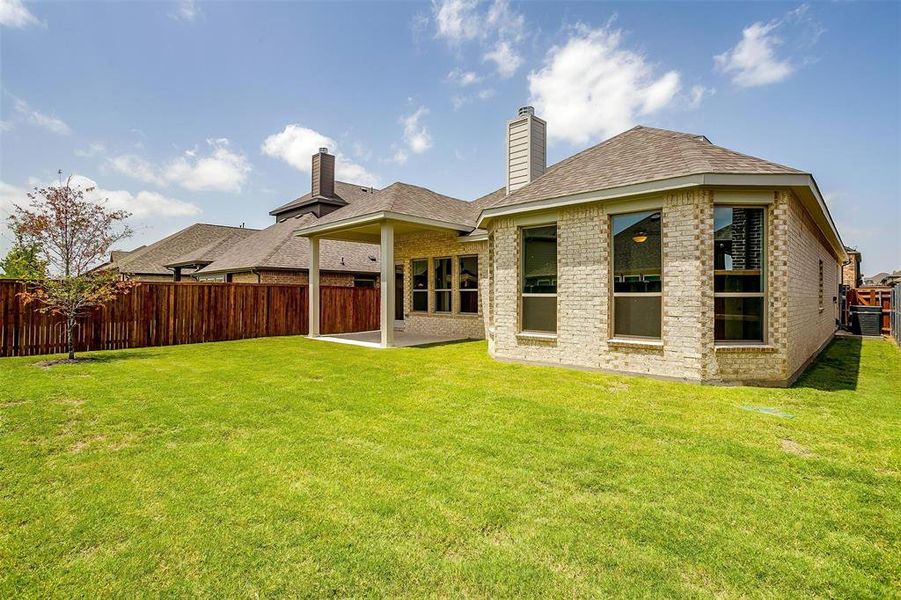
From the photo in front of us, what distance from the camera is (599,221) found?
7797mm

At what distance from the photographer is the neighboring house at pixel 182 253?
77.8 feet

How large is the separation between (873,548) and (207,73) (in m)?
15.9

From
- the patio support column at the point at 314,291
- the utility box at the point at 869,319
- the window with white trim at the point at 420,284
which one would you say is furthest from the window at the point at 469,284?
the utility box at the point at 869,319

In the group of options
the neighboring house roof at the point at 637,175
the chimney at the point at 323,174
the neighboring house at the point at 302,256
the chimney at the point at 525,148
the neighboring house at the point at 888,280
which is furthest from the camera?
the neighboring house at the point at 888,280

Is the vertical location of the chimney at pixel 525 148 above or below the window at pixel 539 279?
above

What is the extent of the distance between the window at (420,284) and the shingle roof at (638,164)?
A: 651cm

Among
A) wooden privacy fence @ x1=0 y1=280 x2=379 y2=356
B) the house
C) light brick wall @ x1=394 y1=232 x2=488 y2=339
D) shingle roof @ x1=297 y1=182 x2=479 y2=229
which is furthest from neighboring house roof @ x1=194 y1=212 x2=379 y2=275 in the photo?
the house

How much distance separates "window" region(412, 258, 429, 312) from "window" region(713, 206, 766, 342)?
388 inches

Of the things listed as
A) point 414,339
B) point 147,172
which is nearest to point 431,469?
point 414,339

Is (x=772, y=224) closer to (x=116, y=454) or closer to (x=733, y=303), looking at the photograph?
(x=733, y=303)

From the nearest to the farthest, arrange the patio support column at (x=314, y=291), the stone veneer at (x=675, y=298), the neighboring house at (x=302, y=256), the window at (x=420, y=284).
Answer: the stone veneer at (x=675, y=298) → the patio support column at (x=314, y=291) → the window at (x=420, y=284) → the neighboring house at (x=302, y=256)

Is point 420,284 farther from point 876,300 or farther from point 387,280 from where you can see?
point 876,300

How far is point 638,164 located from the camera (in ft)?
26.0

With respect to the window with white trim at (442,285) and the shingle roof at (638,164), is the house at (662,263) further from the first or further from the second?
the window with white trim at (442,285)
